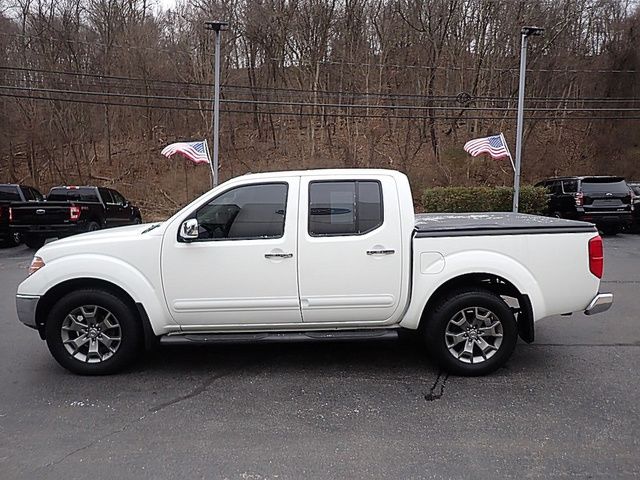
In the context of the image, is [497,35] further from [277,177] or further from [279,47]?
[277,177]

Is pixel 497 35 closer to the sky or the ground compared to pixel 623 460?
closer to the sky

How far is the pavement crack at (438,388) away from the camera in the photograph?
4.38m

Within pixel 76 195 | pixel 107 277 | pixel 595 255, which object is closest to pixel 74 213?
pixel 76 195

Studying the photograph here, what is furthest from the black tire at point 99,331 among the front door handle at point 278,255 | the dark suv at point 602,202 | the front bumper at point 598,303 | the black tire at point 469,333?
the dark suv at point 602,202

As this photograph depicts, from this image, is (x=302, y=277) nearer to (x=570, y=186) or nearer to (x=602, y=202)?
(x=602, y=202)

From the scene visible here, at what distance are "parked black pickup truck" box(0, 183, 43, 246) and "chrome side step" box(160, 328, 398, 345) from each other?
12137 mm

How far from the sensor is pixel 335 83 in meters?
31.7

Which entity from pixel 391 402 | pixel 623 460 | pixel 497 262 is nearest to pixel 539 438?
pixel 623 460

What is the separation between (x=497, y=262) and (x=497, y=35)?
28.8m

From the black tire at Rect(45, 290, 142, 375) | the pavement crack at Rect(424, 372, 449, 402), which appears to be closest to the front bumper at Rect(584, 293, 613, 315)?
the pavement crack at Rect(424, 372, 449, 402)

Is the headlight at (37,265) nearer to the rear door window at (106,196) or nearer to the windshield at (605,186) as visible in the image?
the rear door window at (106,196)

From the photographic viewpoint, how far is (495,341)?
481 cm

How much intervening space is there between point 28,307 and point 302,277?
250 centimetres

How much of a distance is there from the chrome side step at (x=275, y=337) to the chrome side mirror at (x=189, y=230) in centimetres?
90
